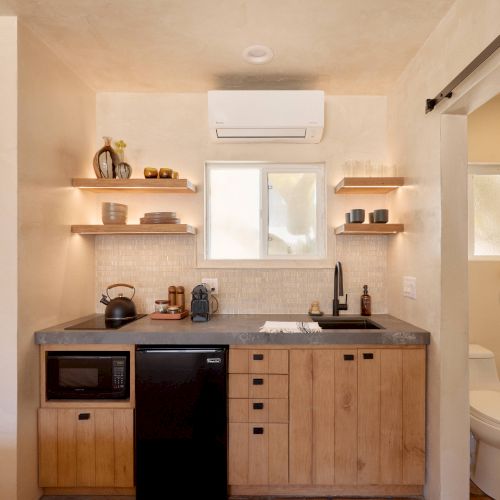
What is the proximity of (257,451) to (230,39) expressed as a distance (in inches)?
95.3

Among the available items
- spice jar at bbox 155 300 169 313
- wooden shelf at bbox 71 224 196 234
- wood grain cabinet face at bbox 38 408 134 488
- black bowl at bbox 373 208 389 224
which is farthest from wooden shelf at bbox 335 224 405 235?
wood grain cabinet face at bbox 38 408 134 488

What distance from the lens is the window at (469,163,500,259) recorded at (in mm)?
2734

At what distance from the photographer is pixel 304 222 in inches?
106

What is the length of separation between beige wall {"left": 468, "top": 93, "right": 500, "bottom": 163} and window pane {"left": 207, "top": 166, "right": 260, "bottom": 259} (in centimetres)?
177

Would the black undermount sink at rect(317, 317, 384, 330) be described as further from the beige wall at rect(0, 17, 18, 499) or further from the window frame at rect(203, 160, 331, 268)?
the beige wall at rect(0, 17, 18, 499)

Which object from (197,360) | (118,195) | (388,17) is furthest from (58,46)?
(197,360)

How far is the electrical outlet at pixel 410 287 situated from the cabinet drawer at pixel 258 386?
97cm

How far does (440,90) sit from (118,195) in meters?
2.27

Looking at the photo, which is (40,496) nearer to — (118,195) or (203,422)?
(203,422)

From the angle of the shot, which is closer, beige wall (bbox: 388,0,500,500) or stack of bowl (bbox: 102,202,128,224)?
beige wall (bbox: 388,0,500,500)

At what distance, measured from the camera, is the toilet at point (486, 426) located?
1.91m

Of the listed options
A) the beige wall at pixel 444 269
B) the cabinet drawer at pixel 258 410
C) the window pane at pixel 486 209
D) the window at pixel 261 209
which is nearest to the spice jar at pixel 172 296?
the window at pixel 261 209

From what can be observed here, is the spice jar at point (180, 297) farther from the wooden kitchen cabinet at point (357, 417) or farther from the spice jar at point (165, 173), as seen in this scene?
the wooden kitchen cabinet at point (357, 417)

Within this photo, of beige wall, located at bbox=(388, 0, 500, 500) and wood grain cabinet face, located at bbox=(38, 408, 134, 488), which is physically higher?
beige wall, located at bbox=(388, 0, 500, 500)
